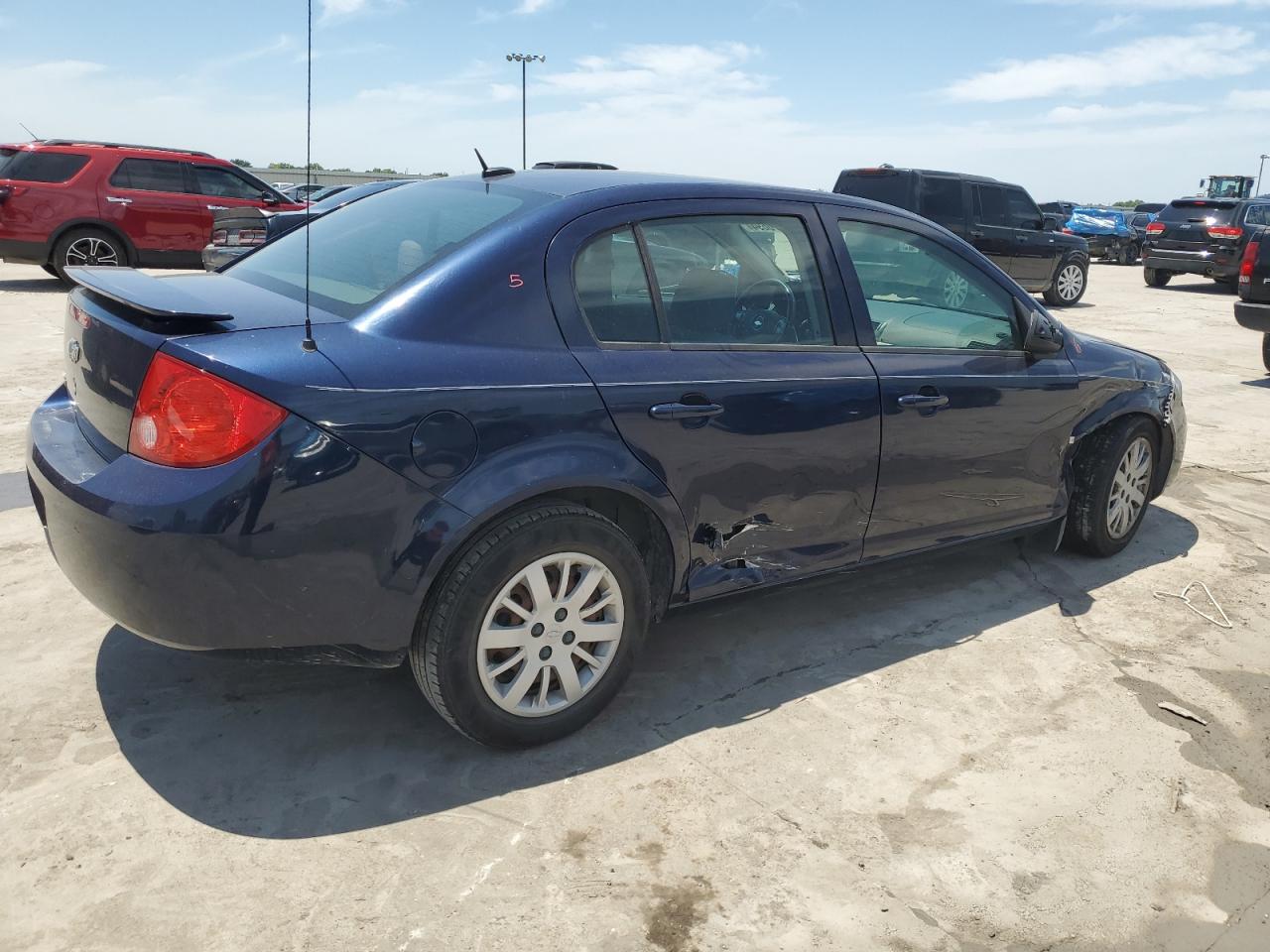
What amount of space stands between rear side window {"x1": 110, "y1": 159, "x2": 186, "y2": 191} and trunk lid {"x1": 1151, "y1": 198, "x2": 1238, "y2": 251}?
16.7m

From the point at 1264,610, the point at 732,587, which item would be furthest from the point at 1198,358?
the point at 732,587

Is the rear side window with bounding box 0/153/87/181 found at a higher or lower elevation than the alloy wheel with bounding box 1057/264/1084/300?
higher

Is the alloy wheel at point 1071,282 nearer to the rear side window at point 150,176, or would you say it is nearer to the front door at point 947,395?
the rear side window at point 150,176

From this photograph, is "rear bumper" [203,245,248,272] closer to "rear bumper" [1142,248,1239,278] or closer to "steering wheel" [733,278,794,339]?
"steering wheel" [733,278,794,339]

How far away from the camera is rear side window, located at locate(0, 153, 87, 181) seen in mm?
12305

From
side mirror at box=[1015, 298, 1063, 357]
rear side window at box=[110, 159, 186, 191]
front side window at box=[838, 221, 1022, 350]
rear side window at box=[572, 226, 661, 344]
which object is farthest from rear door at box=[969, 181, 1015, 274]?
rear side window at box=[572, 226, 661, 344]

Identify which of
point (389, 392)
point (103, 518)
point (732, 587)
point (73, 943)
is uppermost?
point (389, 392)

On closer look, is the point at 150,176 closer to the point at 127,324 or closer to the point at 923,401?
the point at 127,324

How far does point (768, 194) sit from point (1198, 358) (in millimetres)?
9473

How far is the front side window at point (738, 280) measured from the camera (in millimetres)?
3205

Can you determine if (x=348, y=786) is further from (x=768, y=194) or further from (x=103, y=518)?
(x=768, y=194)

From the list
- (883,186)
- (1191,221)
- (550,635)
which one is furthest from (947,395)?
(1191,221)

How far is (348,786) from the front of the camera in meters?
2.81

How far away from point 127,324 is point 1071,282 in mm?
15661
